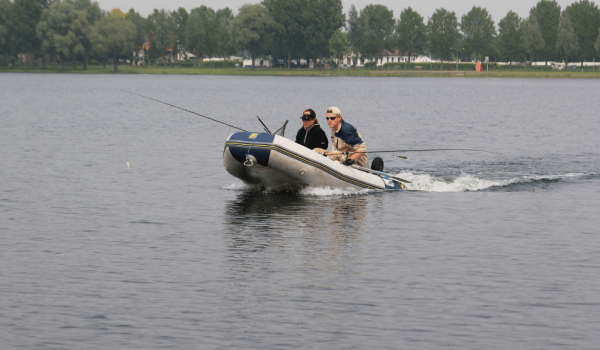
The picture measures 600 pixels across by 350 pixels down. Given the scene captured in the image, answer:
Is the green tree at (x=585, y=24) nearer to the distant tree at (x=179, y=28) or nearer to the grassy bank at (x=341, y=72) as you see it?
the grassy bank at (x=341, y=72)

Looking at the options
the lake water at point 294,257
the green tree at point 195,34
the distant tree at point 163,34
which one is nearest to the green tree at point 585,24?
the green tree at point 195,34

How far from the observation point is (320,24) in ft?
504

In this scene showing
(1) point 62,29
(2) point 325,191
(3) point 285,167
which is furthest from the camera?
(1) point 62,29

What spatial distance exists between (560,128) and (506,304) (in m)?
34.9

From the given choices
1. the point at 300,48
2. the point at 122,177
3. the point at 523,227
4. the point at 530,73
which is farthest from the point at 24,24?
the point at 523,227

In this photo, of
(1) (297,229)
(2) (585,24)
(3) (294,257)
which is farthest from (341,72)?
(3) (294,257)

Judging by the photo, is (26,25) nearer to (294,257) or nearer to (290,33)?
(290,33)

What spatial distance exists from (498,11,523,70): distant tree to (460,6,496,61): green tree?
8.49 feet

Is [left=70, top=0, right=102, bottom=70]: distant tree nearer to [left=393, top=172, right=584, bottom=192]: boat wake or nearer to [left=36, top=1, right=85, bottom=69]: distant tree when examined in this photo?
[left=36, top=1, right=85, bottom=69]: distant tree

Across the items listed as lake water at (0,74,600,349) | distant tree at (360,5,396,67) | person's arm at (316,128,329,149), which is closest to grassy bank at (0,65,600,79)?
distant tree at (360,5,396,67)

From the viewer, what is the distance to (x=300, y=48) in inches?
6147

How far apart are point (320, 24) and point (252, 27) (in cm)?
1723

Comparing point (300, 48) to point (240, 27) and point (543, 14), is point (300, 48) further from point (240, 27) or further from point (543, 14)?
point (543, 14)

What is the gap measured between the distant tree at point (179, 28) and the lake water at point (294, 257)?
13997cm
